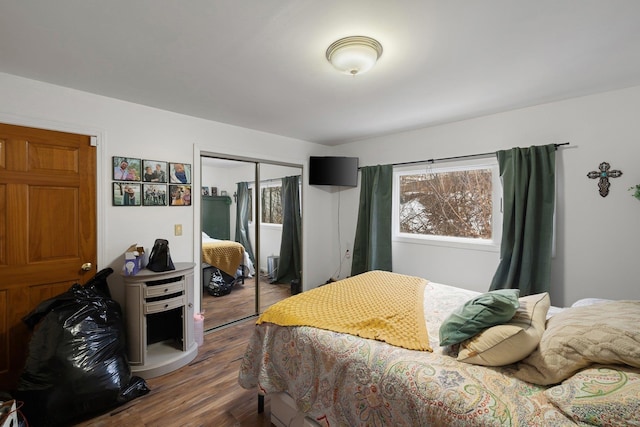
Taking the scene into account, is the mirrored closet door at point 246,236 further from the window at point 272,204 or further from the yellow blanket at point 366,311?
the yellow blanket at point 366,311

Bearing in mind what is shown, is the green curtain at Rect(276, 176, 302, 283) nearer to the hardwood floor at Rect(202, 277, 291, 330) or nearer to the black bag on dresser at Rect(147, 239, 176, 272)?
the hardwood floor at Rect(202, 277, 291, 330)

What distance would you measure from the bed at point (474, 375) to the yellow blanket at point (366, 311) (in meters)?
0.04

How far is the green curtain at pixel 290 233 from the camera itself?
3.80 meters

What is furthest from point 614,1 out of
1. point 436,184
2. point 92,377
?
point 92,377

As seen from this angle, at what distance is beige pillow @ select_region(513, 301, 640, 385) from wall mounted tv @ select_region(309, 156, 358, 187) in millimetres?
3019

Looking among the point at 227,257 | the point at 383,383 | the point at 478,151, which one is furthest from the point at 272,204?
the point at 383,383

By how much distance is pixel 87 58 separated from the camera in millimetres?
1790

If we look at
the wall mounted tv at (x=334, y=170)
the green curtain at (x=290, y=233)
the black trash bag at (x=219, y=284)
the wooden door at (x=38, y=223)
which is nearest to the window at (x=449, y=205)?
the wall mounted tv at (x=334, y=170)

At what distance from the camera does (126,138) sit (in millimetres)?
2518

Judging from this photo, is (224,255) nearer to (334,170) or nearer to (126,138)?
(126,138)

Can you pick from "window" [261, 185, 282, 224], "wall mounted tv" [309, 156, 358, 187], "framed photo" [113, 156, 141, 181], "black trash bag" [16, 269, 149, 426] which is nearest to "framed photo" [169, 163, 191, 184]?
"framed photo" [113, 156, 141, 181]

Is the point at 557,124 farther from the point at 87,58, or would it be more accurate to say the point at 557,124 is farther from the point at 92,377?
the point at 92,377

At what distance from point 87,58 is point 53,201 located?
117 cm

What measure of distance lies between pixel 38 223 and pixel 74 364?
1145 millimetres
